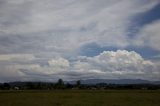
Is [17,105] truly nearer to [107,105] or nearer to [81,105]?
[81,105]

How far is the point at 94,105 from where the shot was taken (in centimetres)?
5303

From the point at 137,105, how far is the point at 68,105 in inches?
493

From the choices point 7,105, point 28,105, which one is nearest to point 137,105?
point 28,105

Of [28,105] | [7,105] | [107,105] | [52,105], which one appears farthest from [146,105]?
[7,105]

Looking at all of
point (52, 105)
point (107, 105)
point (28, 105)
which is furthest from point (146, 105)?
point (28, 105)

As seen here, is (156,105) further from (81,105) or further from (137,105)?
(81,105)

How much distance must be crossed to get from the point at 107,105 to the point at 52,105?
9980 mm

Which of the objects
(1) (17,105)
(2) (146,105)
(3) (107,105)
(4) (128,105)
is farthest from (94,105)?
(1) (17,105)

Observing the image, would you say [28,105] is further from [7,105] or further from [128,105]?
[128,105]

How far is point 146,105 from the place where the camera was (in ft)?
172

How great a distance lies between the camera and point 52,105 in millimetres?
52125

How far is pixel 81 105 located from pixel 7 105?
13.4m

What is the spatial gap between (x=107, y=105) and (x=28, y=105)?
46.9 feet

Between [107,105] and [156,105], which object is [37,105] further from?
[156,105]
